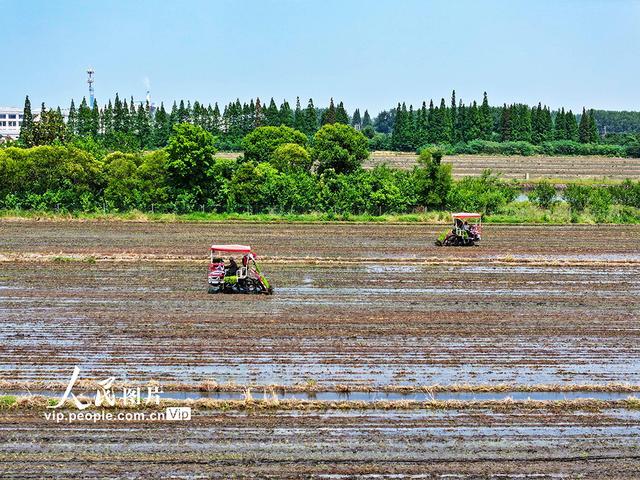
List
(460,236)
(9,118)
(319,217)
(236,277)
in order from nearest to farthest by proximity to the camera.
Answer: (236,277), (460,236), (319,217), (9,118)

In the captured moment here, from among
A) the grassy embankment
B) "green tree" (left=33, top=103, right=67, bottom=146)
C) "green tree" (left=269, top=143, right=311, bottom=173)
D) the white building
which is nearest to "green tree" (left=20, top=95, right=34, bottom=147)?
"green tree" (left=33, top=103, right=67, bottom=146)

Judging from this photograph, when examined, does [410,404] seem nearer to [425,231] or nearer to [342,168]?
[425,231]

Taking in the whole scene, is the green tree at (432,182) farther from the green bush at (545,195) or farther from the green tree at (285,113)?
the green tree at (285,113)

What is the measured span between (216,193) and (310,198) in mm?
5364

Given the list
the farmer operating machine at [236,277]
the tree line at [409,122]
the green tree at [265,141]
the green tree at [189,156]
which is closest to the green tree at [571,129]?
the tree line at [409,122]

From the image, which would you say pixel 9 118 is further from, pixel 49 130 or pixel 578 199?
pixel 578 199

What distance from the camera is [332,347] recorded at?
18.5 m

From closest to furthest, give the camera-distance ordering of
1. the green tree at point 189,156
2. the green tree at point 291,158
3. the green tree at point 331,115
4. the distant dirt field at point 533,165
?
the green tree at point 189,156, the green tree at point 291,158, the distant dirt field at point 533,165, the green tree at point 331,115

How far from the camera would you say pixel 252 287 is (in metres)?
25.0

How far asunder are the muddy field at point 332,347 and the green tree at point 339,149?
75.1 ft

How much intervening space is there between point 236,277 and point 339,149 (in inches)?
1365

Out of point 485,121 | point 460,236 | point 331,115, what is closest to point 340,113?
point 331,115

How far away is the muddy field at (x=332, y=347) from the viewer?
12664 millimetres

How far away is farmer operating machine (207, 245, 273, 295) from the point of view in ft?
79.6
